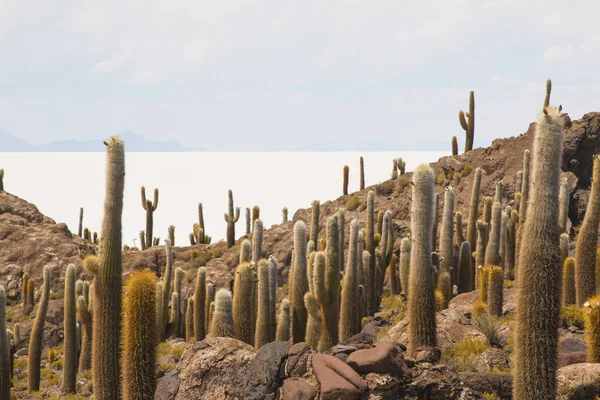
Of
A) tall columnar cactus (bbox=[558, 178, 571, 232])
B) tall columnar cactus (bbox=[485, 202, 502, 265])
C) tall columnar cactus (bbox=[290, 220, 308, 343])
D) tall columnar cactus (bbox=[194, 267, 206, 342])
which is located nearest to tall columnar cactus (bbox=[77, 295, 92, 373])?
tall columnar cactus (bbox=[194, 267, 206, 342])

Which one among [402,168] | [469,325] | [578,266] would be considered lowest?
[469,325]

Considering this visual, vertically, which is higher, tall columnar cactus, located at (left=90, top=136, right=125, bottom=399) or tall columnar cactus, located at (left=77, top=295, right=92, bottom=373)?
tall columnar cactus, located at (left=90, top=136, right=125, bottom=399)

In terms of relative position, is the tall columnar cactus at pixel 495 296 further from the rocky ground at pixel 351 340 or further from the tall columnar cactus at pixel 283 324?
the tall columnar cactus at pixel 283 324

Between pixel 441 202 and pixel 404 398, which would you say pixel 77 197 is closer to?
pixel 441 202

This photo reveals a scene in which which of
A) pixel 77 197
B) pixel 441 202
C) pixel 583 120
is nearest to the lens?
pixel 583 120

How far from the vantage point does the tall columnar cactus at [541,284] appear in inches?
274

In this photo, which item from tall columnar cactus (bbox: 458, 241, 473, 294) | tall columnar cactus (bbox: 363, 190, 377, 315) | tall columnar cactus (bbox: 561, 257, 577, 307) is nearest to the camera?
tall columnar cactus (bbox: 561, 257, 577, 307)

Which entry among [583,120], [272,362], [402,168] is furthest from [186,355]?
[402,168]

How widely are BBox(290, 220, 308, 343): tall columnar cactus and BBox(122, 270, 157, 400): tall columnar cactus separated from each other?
17.2 feet

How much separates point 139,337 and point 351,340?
3.78 meters

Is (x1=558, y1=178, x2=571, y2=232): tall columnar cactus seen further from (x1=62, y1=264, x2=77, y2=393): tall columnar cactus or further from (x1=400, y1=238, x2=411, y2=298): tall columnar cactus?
(x1=62, y1=264, x2=77, y2=393): tall columnar cactus

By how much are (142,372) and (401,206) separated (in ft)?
69.7

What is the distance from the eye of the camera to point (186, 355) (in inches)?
336

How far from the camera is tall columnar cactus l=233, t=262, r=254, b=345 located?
453 inches
